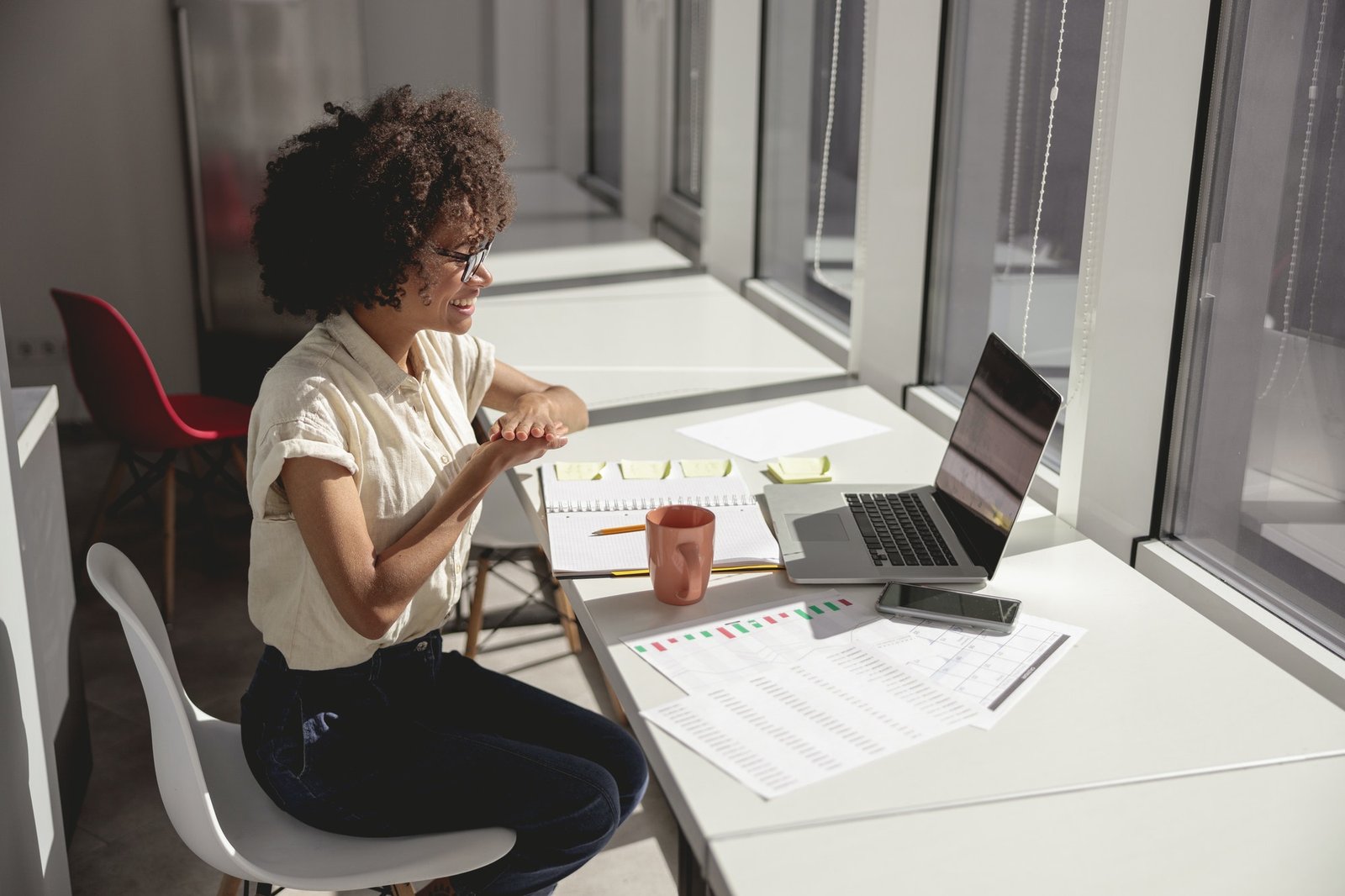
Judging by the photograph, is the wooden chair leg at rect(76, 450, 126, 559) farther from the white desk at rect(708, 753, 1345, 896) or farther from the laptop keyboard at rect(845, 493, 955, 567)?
the white desk at rect(708, 753, 1345, 896)

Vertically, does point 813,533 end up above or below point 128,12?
below

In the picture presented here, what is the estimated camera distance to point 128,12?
4328mm

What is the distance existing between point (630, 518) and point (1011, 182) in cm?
106

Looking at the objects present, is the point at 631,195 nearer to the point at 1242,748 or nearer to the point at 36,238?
the point at 36,238

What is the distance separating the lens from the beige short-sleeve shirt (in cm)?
147

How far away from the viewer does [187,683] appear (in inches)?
112

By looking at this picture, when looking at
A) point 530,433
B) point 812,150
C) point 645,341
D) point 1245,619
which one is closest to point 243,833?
point 530,433

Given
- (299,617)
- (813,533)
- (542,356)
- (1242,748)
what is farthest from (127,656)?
(1242,748)

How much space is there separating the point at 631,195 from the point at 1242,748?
3.48 m

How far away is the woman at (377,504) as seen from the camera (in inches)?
58.5

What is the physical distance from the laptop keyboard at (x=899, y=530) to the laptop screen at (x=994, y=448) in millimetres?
43

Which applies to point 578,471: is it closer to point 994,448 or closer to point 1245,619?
point 994,448

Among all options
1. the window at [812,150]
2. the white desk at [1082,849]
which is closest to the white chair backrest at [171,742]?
the white desk at [1082,849]

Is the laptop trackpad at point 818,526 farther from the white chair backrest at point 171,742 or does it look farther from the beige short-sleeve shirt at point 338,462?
the white chair backrest at point 171,742
